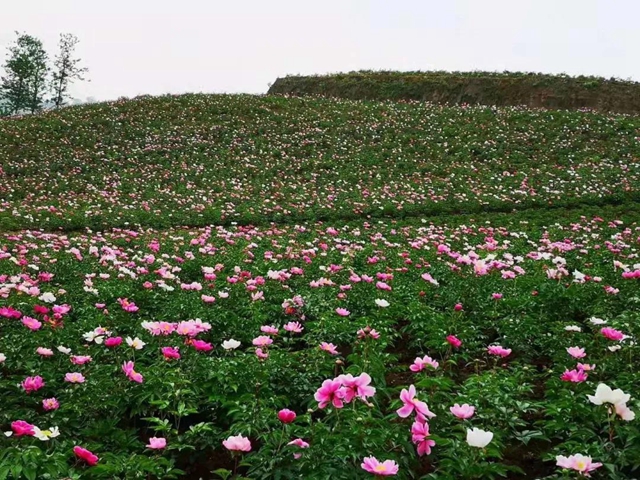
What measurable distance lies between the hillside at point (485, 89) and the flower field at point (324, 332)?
13.8m

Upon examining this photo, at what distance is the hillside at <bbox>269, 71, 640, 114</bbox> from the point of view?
27.6m

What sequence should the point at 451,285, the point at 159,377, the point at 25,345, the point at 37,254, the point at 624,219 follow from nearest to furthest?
the point at 159,377 < the point at 25,345 < the point at 451,285 < the point at 37,254 < the point at 624,219

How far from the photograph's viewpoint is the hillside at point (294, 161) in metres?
13.8

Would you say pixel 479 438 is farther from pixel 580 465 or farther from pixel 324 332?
pixel 324 332

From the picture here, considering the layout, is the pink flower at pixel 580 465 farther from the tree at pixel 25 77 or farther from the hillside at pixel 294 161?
the tree at pixel 25 77

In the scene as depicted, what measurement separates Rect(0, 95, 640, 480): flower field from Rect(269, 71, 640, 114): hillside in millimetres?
13830

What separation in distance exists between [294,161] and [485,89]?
16609 millimetres

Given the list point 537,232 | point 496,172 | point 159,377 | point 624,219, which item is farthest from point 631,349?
point 496,172

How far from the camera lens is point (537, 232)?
10.2 metres

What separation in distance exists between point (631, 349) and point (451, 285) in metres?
2.45

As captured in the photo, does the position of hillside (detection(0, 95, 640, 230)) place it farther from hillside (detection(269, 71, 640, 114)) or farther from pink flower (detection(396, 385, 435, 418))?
pink flower (detection(396, 385, 435, 418))

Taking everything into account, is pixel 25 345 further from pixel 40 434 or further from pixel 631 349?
pixel 631 349

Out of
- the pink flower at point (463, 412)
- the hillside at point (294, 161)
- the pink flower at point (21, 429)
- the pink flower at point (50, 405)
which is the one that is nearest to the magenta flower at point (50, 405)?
the pink flower at point (50, 405)

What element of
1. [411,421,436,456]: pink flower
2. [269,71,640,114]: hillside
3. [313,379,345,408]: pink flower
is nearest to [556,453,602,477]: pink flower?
[411,421,436,456]: pink flower
